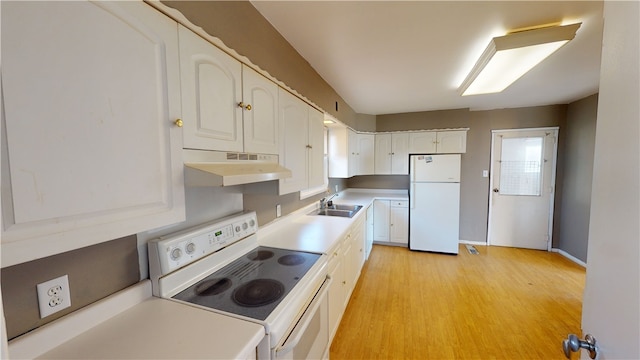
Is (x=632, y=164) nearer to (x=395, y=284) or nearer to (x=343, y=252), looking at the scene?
(x=343, y=252)

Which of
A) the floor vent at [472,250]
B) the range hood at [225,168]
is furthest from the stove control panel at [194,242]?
the floor vent at [472,250]

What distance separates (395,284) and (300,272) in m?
2.04

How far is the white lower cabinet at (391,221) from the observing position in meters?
4.12

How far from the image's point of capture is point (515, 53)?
6.07ft

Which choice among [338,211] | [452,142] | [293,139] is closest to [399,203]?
[452,142]

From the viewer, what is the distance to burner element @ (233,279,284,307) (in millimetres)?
1063

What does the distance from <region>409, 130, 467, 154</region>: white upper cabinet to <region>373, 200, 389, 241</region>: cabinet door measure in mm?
1038

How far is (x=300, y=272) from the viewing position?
1.35m

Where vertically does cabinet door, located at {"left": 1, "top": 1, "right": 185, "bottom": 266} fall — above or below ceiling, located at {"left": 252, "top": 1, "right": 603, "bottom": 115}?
below

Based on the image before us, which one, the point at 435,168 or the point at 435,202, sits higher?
the point at 435,168

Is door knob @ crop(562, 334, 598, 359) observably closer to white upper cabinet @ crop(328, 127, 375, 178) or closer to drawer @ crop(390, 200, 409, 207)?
white upper cabinet @ crop(328, 127, 375, 178)

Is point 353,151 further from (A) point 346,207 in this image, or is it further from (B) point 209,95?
(B) point 209,95

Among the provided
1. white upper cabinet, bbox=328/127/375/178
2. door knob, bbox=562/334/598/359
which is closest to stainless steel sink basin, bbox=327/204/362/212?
white upper cabinet, bbox=328/127/375/178

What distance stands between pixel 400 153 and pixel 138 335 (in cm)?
407
